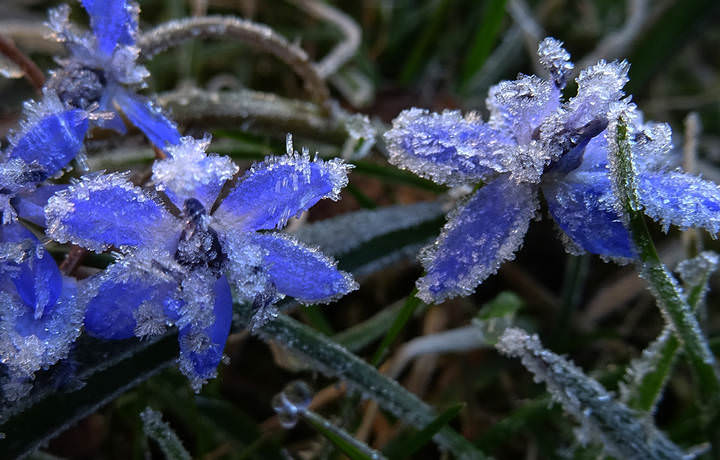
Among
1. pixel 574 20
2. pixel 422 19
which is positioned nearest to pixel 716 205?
pixel 422 19

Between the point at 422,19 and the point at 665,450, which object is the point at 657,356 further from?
the point at 422,19

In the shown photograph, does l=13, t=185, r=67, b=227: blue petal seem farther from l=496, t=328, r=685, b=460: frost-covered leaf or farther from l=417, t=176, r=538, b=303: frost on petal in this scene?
l=496, t=328, r=685, b=460: frost-covered leaf

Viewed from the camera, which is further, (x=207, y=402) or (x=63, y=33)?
(x=207, y=402)

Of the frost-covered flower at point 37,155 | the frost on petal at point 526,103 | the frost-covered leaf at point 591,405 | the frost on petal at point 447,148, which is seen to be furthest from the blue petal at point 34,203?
the frost-covered leaf at point 591,405

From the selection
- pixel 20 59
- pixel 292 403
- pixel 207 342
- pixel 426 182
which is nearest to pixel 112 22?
pixel 20 59

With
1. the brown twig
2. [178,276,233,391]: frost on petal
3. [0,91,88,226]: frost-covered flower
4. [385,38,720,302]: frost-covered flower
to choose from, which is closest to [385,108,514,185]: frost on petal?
[385,38,720,302]: frost-covered flower

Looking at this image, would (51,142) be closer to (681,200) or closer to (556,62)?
(556,62)

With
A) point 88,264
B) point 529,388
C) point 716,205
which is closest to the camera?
point 716,205
